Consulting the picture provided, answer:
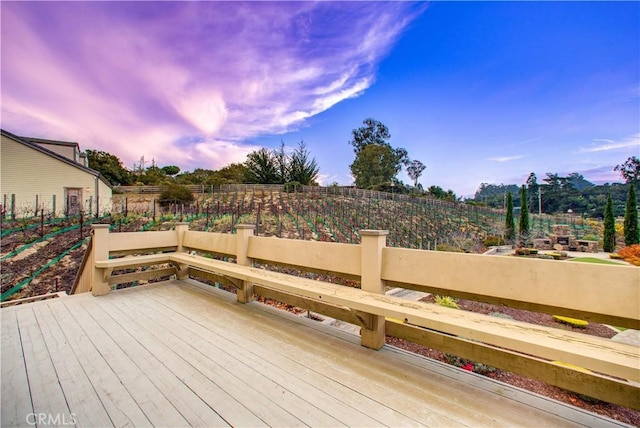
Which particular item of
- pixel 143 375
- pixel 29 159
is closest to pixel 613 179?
pixel 143 375

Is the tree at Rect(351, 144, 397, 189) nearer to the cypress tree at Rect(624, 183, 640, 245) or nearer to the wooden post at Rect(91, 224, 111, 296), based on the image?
the cypress tree at Rect(624, 183, 640, 245)

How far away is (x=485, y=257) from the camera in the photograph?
1733 mm

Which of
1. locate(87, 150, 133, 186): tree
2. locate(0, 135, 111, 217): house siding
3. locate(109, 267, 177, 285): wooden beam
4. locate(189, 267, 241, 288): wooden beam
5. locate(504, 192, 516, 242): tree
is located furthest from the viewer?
locate(87, 150, 133, 186): tree

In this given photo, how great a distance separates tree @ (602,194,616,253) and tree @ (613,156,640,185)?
21.6 meters

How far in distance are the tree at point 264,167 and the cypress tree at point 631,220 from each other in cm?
1956

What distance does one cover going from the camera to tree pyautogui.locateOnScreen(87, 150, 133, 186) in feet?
71.2

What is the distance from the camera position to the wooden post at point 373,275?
6.72 ft

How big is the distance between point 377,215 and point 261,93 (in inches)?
247

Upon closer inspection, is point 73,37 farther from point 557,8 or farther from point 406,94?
point 406,94

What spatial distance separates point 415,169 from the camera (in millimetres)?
39500

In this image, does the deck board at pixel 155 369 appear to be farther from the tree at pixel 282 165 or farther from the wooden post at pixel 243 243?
the tree at pixel 282 165

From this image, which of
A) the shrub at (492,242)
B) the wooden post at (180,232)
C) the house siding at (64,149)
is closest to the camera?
the wooden post at (180,232)

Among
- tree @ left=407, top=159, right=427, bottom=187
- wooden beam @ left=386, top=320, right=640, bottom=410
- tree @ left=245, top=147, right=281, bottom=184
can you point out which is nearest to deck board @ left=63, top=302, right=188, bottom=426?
wooden beam @ left=386, top=320, right=640, bottom=410

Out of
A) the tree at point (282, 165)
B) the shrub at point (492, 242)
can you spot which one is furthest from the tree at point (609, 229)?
the tree at point (282, 165)
